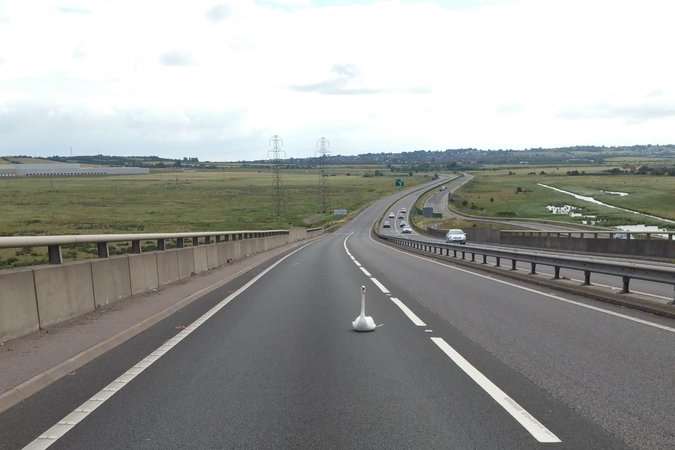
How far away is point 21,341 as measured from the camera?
8.60 m

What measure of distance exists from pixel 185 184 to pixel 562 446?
182247 millimetres

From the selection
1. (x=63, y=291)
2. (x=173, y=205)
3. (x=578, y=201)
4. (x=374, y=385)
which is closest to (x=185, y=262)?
(x=63, y=291)

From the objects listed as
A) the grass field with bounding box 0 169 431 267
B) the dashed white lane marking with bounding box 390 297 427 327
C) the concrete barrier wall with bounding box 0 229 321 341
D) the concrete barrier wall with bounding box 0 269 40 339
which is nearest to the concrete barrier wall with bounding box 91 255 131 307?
the concrete barrier wall with bounding box 0 229 321 341

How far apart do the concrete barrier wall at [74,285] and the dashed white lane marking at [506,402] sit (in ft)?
18.8

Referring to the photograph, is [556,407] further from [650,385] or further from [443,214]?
[443,214]

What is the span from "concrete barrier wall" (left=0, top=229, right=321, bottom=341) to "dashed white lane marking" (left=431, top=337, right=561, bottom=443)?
574 centimetres

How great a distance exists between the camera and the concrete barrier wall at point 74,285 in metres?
8.55

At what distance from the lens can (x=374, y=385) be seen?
6918mm

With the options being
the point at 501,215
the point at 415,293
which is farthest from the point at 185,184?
the point at 415,293

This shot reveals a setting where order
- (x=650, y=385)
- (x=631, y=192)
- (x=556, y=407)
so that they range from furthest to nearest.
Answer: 1. (x=631, y=192)
2. (x=650, y=385)
3. (x=556, y=407)


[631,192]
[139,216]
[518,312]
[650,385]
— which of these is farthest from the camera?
[631,192]

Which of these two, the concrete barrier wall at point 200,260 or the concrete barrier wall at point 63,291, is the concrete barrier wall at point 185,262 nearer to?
the concrete barrier wall at point 200,260

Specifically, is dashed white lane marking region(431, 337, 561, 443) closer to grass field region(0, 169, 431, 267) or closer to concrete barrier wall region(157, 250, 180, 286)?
concrete barrier wall region(157, 250, 180, 286)

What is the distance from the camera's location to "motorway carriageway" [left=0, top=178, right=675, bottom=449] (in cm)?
528
